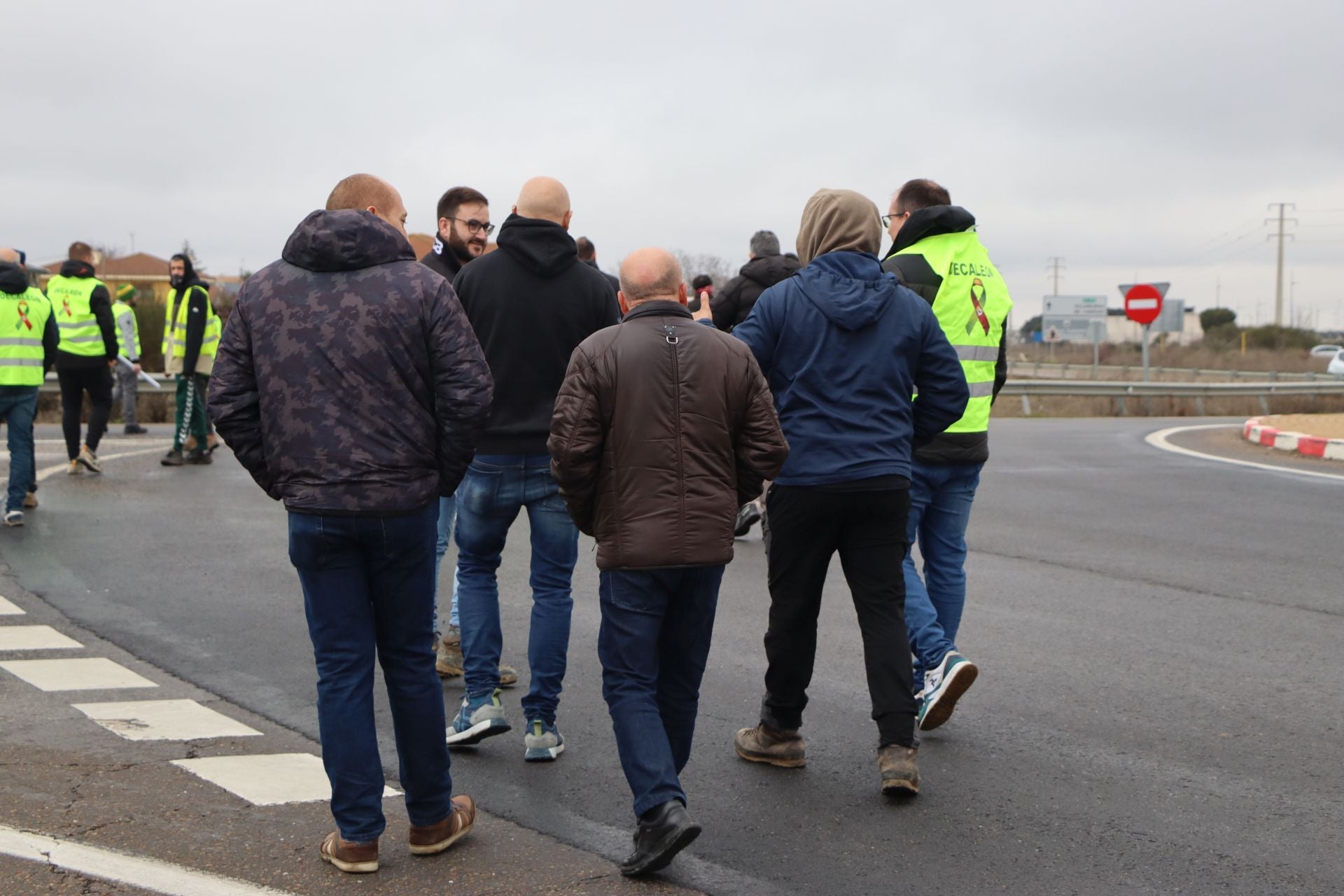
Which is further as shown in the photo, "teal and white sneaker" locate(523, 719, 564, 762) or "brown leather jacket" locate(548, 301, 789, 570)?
"teal and white sneaker" locate(523, 719, 564, 762)

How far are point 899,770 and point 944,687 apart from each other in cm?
60

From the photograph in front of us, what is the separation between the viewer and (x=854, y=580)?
484 cm

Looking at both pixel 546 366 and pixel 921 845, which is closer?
pixel 921 845

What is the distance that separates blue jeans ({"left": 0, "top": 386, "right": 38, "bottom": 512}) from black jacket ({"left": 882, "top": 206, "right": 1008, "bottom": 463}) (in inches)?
277

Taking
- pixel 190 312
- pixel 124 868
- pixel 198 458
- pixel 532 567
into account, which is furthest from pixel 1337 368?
pixel 124 868

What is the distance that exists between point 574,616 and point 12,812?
3620 millimetres

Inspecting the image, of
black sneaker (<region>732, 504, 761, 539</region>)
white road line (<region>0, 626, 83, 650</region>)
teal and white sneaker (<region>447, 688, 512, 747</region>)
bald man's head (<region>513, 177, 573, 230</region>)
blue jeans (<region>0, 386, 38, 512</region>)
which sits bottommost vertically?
white road line (<region>0, 626, 83, 650</region>)

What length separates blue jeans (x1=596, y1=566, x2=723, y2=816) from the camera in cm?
407

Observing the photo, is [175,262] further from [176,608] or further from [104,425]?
[176,608]

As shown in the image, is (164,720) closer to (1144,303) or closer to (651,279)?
(651,279)

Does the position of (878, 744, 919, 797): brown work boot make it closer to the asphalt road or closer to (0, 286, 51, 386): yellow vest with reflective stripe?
the asphalt road

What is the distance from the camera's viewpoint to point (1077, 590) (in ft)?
27.4

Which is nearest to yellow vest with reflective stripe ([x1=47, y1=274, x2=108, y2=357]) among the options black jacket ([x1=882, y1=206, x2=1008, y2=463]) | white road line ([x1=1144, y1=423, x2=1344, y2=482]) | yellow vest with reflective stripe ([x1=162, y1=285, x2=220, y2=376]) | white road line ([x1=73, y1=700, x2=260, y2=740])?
yellow vest with reflective stripe ([x1=162, y1=285, x2=220, y2=376])

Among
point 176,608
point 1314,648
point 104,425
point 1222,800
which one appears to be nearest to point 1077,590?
point 1314,648
